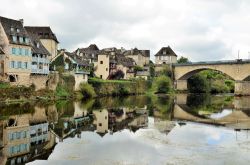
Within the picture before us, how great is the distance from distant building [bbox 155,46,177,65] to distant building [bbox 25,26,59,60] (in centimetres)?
4993

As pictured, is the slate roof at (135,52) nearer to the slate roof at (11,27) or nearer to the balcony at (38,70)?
the balcony at (38,70)

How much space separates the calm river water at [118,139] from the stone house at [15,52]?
1324 centimetres

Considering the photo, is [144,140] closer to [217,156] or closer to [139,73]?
[217,156]

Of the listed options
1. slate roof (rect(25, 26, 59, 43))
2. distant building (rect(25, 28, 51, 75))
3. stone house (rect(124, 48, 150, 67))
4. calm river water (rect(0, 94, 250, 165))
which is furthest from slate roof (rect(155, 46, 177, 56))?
calm river water (rect(0, 94, 250, 165))

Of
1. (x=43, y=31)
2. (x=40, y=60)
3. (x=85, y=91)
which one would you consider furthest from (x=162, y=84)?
(x=40, y=60)

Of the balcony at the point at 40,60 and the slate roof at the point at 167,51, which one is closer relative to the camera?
the balcony at the point at 40,60

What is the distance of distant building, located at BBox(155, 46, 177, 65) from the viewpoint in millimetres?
110375

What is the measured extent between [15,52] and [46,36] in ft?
62.8

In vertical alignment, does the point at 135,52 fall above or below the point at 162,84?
above

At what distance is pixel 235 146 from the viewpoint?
21000mm

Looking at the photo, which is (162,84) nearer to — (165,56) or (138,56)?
(138,56)

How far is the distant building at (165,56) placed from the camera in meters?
110

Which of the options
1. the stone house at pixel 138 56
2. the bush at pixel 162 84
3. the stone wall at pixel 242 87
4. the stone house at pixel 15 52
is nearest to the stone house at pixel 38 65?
the stone house at pixel 15 52

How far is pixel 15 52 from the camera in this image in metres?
47.6
